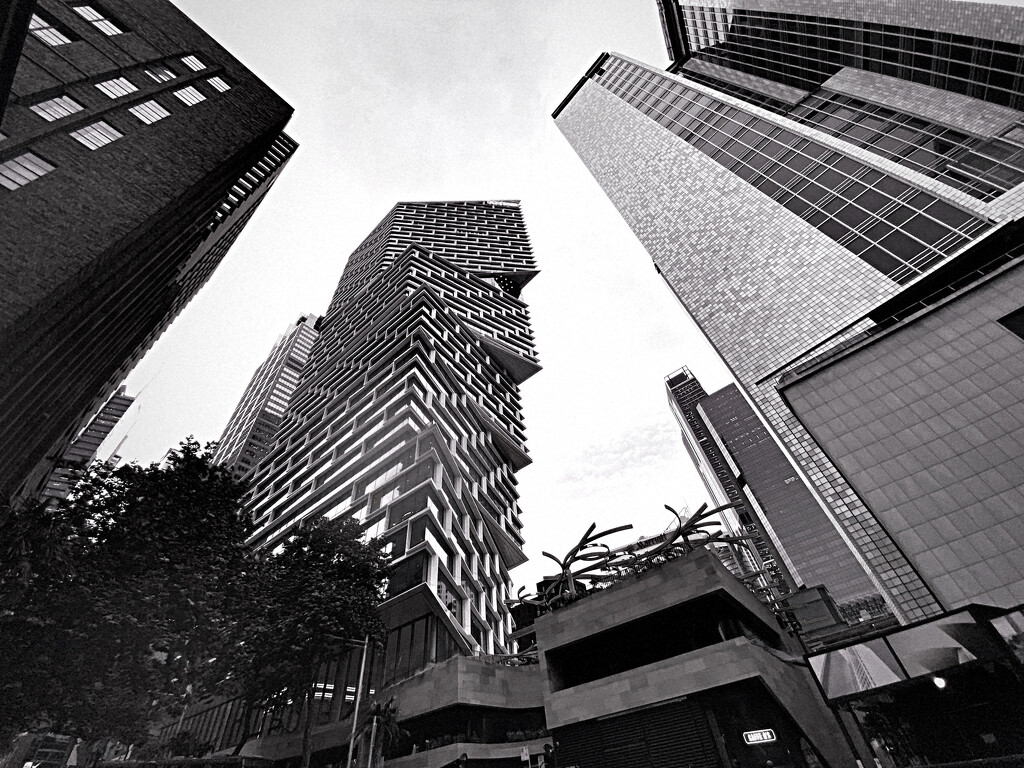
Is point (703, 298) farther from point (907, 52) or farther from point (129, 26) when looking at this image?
point (129, 26)

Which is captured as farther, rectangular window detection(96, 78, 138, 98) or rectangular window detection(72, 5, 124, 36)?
rectangular window detection(72, 5, 124, 36)

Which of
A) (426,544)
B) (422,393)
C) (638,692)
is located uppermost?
(422,393)

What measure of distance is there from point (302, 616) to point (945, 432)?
31427mm

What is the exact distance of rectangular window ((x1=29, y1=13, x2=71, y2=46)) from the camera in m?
19.8

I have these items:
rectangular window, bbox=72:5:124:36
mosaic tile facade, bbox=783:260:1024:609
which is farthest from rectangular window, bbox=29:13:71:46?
mosaic tile facade, bbox=783:260:1024:609

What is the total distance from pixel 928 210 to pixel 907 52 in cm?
1955

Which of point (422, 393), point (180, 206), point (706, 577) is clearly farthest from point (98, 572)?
point (422, 393)

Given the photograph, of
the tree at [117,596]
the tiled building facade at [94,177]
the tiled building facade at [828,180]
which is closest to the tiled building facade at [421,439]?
the tree at [117,596]

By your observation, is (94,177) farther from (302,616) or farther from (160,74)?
(302,616)

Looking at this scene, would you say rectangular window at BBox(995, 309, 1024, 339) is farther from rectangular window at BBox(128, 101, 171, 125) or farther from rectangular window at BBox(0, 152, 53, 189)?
rectangular window at BBox(128, 101, 171, 125)

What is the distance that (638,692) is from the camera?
1753 centimetres

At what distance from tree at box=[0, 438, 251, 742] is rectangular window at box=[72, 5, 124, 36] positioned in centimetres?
2120

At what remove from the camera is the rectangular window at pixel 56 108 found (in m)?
18.1

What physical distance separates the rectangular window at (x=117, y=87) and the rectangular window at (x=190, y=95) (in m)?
3.22
